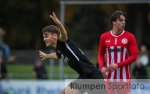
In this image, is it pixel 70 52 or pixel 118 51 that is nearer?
pixel 70 52

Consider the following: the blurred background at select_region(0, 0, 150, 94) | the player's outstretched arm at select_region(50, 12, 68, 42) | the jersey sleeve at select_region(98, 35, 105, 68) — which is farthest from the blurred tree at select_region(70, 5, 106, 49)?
the player's outstretched arm at select_region(50, 12, 68, 42)

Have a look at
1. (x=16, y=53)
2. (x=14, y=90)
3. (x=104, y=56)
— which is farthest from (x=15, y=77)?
(x=104, y=56)

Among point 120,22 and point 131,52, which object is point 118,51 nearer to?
point 131,52

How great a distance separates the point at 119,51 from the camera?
1005 cm

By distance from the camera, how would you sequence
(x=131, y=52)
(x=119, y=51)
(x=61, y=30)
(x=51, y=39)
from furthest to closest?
(x=119, y=51)
(x=131, y=52)
(x=51, y=39)
(x=61, y=30)

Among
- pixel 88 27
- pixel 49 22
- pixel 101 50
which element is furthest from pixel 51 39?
pixel 88 27

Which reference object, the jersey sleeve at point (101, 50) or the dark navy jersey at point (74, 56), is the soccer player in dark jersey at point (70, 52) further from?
the jersey sleeve at point (101, 50)

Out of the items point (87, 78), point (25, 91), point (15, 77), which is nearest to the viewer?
point (87, 78)

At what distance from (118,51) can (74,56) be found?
0.94 meters

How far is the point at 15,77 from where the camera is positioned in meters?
21.3

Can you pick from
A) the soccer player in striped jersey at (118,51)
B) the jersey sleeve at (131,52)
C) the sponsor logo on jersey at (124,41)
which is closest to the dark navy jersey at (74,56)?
the soccer player in striped jersey at (118,51)

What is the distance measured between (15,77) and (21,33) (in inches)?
693

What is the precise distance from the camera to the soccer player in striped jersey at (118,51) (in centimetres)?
988

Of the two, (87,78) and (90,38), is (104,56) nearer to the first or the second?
(87,78)
